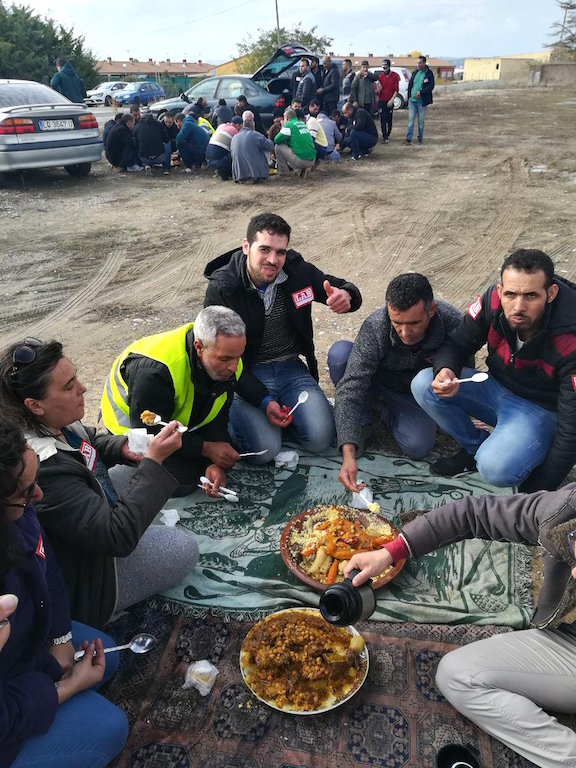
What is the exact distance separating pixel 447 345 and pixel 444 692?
198cm

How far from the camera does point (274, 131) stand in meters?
11.6

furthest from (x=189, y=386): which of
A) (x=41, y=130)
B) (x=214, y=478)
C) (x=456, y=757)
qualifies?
(x=41, y=130)

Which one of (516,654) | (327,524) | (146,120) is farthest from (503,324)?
(146,120)

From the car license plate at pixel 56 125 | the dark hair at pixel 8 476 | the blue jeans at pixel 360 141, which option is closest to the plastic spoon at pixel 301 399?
the dark hair at pixel 8 476

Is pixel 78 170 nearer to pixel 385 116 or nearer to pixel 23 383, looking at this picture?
pixel 385 116

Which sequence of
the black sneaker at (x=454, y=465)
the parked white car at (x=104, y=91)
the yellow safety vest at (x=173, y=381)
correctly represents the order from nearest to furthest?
the yellow safety vest at (x=173, y=381) → the black sneaker at (x=454, y=465) → the parked white car at (x=104, y=91)

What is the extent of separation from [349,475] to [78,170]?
9.76 m

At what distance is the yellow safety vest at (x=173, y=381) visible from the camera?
9.94ft

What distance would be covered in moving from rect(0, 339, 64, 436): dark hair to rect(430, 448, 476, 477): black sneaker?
2.36 meters

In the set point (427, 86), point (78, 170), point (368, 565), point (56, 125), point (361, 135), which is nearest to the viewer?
point (368, 565)

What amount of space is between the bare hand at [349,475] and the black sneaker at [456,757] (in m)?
1.36

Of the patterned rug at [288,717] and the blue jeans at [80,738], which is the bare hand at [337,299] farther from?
the blue jeans at [80,738]

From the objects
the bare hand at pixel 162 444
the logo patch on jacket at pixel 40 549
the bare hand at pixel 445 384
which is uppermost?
the bare hand at pixel 162 444

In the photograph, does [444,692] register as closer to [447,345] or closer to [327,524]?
[327,524]
